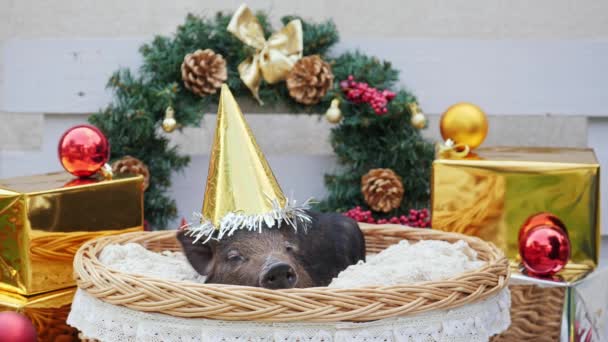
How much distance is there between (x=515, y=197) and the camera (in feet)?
5.37

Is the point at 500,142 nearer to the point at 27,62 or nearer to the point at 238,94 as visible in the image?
the point at 238,94

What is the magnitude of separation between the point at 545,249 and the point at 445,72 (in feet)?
2.52

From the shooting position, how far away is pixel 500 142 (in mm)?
2605

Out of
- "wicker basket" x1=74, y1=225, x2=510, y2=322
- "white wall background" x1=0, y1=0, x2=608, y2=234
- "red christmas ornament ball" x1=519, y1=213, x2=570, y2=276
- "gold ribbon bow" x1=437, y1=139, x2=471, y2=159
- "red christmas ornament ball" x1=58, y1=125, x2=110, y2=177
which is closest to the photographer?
"wicker basket" x1=74, y1=225, x2=510, y2=322

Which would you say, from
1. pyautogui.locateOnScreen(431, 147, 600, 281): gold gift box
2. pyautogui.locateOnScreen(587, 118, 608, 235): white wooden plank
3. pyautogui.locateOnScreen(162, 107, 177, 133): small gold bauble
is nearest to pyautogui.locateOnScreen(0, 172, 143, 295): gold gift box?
pyautogui.locateOnScreen(162, 107, 177, 133): small gold bauble

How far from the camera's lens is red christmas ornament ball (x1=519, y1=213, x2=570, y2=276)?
1428 millimetres

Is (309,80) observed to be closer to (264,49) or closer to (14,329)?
(264,49)

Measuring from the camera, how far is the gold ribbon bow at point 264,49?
191cm

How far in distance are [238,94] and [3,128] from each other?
4.13 feet

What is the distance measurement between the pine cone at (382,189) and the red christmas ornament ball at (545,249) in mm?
446

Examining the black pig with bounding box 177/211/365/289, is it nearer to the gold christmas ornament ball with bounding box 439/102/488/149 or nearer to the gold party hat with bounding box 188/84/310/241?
the gold party hat with bounding box 188/84/310/241

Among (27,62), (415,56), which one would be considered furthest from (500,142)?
(27,62)

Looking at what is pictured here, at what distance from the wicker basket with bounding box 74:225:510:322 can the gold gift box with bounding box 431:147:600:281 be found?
1.62 ft

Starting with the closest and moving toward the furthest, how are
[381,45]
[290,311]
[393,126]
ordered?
[290,311] → [393,126] → [381,45]
